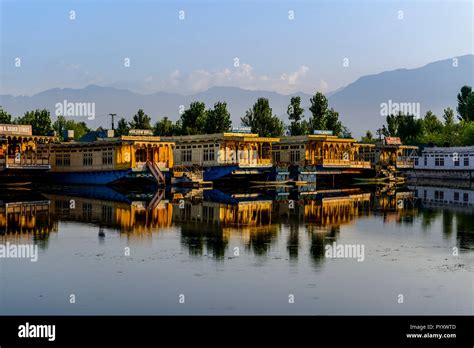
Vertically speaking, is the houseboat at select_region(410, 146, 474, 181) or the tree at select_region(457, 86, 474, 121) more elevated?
the tree at select_region(457, 86, 474, 121)

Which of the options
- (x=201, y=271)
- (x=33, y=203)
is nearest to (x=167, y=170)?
(x=33, y=203)

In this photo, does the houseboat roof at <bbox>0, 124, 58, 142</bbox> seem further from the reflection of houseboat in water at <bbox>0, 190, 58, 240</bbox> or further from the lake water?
the lake water

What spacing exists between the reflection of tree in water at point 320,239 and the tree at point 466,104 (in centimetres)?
8805

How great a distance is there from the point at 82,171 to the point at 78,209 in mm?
29532

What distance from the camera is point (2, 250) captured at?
82.6 ft

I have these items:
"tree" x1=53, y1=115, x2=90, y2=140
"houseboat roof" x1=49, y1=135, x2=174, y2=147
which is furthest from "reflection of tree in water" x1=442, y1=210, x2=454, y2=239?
"tree" x1=53, y1=115, x2=90, y2=140

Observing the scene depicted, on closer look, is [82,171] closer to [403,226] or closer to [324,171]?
[324,171]

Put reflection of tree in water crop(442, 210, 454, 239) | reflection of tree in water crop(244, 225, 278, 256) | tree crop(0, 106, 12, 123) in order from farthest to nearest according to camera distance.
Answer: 1. tree crop(0, 106, 12, 123)
2. reflection of tree in water crop(442, 210, 454, 239)
3. reflection of tree in water crop(244, 225, 278, 256)

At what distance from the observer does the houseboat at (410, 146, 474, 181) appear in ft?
280

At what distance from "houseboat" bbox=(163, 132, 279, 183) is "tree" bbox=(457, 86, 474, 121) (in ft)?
172

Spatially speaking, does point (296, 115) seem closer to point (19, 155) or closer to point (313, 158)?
point (313, 158)

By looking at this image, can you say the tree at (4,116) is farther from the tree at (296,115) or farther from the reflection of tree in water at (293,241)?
the reflection of tree in water at (293,241)

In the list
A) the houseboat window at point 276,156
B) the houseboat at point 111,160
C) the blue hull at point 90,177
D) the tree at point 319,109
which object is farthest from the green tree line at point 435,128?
the blue hull at point 90,177
